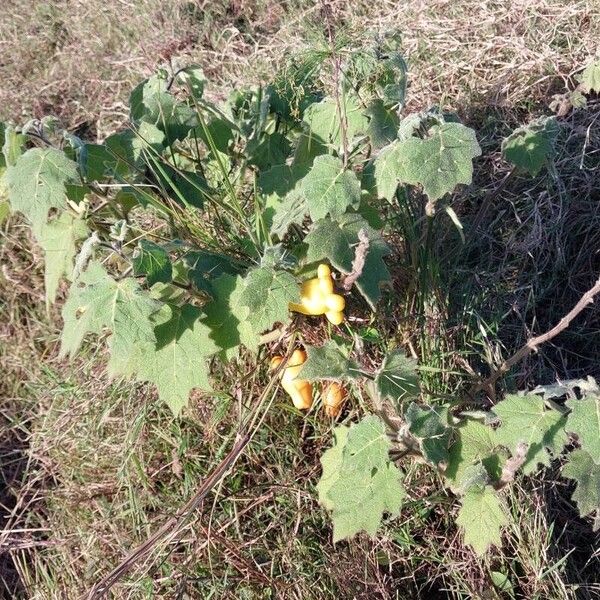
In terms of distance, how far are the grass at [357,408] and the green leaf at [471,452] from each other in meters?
0.20

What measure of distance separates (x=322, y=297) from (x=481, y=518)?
0.61 meters

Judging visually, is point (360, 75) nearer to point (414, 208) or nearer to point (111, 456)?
point (414, 208)

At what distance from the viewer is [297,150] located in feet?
7.34

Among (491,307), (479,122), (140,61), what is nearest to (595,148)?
(479,122)

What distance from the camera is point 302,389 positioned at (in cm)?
215

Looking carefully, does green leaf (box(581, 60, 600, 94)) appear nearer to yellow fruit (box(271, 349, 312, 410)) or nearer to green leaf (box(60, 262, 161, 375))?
yellow fruit (box(271, 349, 312, 410))

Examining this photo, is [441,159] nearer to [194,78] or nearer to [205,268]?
[205,268]

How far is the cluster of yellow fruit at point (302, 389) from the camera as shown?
213 centimetres

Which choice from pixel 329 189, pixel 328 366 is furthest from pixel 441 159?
pixel 328 366

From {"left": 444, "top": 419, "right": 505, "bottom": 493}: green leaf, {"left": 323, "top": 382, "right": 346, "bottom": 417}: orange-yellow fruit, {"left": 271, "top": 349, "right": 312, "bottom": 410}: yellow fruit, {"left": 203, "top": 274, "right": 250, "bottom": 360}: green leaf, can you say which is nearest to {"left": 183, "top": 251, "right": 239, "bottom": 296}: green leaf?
{"left": 203, "top": 274, "right": 250, "bottom": 360}: green leaf

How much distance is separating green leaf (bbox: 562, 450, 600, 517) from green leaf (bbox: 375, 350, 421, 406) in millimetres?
361

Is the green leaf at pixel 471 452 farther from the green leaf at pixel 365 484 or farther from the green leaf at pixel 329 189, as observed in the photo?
the green leaf at pixel 329 189

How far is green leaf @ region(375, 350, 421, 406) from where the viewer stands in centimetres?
180

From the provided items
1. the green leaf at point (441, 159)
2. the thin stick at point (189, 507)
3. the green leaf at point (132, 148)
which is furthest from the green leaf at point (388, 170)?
the green leaf at point (132, 148)
